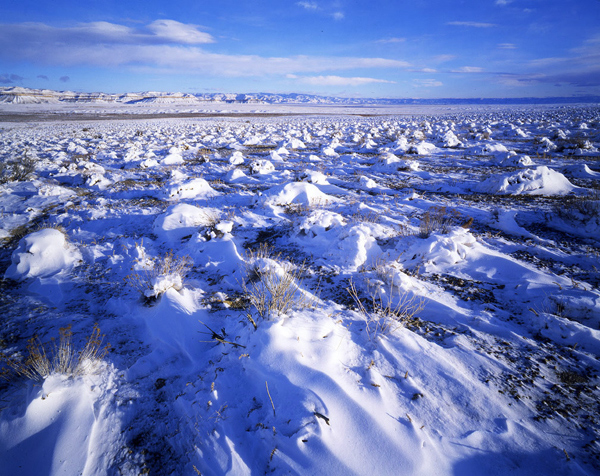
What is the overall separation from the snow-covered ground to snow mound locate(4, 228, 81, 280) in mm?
30

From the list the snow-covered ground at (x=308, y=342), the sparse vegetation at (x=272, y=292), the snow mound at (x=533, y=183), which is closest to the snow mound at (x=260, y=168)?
the snow-covered ground at (x=308, y=342)

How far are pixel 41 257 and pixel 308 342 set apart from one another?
5190 millimetres

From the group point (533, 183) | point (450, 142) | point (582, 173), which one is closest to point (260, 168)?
point (533, 183)

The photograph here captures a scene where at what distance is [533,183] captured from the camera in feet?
25.7

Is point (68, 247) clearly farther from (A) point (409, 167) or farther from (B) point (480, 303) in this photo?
(A) point (409, 167)

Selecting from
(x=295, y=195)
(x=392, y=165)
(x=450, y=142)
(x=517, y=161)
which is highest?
(x=450, y=142)

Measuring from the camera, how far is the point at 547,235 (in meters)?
5.45

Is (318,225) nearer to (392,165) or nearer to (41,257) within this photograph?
(41,257)

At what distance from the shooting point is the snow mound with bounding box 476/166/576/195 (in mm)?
7805

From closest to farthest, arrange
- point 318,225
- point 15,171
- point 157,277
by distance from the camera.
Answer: point 157,277 < point 318,225 < point 15,171

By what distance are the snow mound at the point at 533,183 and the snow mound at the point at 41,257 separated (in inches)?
441

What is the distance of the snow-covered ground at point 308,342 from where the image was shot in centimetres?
200

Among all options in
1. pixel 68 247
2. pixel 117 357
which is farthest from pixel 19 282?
pixel 117 357

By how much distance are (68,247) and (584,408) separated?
7840mm
